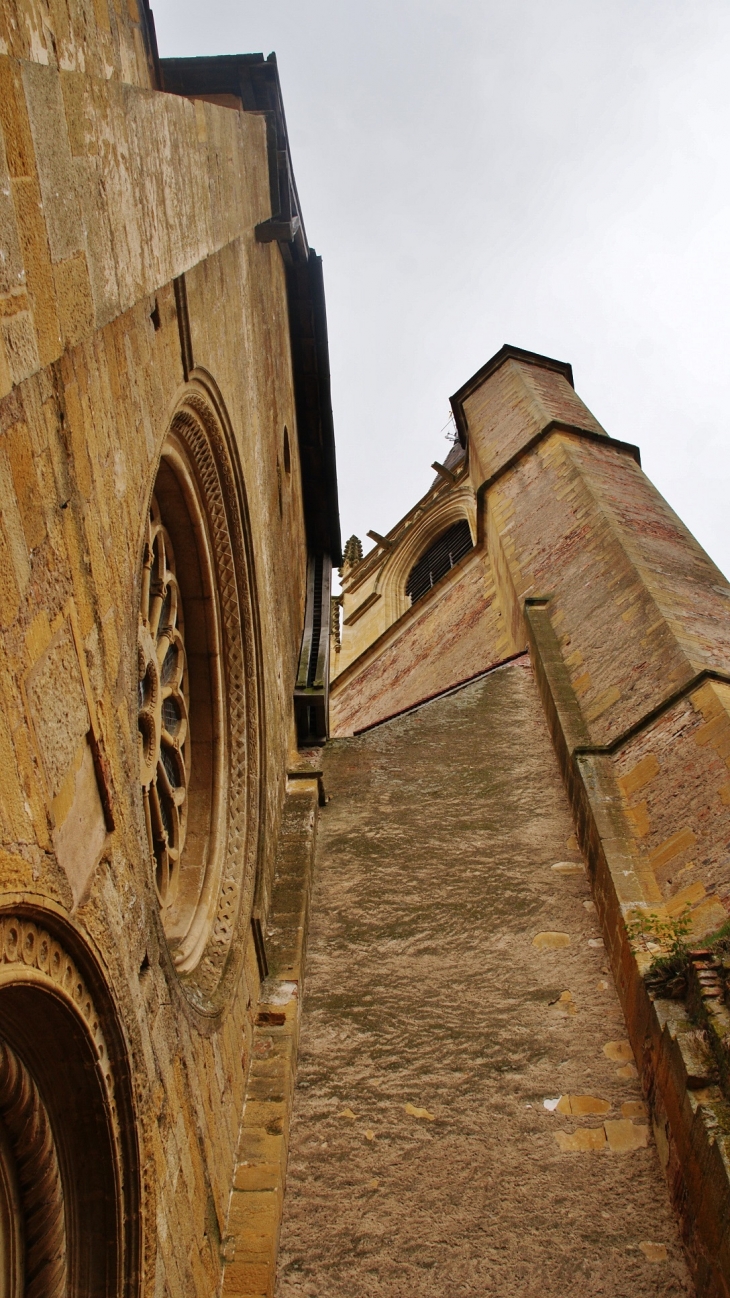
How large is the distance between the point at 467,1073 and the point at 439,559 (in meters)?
16.7

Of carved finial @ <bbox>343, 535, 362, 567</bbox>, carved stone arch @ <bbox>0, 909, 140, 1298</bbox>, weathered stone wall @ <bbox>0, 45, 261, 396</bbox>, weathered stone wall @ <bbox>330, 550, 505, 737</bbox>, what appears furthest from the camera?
carved finial @ <bbox>343, 535, 362, 567</bbox>

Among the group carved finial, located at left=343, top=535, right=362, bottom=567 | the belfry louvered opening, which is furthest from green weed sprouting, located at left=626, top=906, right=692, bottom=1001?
carved finial, located at left=343, top=535, right=362, bottom=567

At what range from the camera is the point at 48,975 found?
201 centimetres

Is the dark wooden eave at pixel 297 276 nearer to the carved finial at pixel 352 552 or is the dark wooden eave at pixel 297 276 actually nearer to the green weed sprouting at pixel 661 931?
the green weed sprouting at pixel 661 931

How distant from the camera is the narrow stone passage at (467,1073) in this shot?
11.2 feet

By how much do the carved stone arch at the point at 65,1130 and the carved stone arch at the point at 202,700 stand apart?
37.6 inches

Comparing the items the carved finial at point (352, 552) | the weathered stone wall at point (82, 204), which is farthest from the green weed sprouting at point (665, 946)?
the carved finial at point (352, 552)

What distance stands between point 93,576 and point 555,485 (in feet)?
22.5

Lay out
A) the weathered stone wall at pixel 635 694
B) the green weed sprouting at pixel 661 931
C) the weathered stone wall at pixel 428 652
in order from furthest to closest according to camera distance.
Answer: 1. the weathered stone wall at pixel 428 652
2. the green weed sprouting at pixel 661 931
3. the weathered stone wall at pixel 635 694

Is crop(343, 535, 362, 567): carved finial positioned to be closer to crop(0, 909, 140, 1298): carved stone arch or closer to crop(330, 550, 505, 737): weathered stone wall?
crop(330, 550, 505, 737): weathered stone wall

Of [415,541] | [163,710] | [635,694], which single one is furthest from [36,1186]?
[415,541]

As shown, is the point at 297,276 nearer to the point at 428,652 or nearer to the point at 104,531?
the point at 428,652

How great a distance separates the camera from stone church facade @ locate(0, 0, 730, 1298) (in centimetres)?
196

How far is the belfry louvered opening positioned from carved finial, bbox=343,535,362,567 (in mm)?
4519
